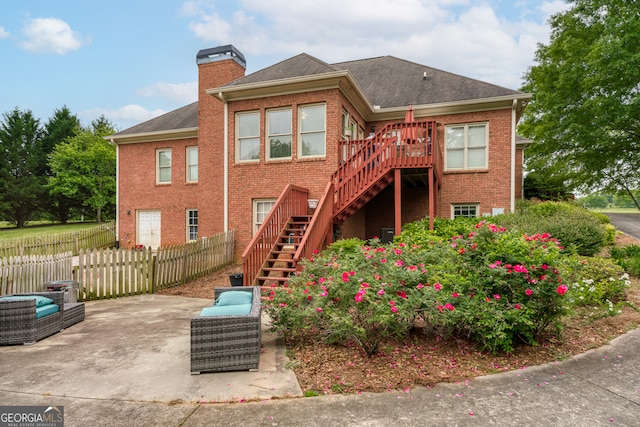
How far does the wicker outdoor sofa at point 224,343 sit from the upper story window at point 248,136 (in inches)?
341

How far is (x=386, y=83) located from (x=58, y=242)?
599 inches

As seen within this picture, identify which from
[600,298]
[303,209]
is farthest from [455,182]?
[600,298]

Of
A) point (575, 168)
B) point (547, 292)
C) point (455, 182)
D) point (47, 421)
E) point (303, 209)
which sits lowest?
point (47, 421)

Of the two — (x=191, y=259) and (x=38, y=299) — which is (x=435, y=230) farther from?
(x=38, y=299)

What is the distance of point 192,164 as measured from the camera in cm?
1620

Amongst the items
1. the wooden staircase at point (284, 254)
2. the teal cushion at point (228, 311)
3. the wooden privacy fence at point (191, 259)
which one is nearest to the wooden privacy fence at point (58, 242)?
the wooden privacy fence at point (191, 259)

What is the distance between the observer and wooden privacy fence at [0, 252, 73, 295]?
6609 millimetres

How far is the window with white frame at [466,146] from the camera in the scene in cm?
1251

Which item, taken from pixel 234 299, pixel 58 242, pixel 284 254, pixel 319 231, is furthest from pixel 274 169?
pixel 58 242

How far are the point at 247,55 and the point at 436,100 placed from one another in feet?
29.4

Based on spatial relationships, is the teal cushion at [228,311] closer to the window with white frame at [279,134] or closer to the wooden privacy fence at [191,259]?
the wooden privacy fence at [191,259]

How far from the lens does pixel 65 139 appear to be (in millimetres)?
36250

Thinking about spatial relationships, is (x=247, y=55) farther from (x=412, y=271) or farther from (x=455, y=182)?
(x=412, y=271)

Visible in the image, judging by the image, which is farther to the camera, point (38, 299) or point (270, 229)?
point (270, 229)
